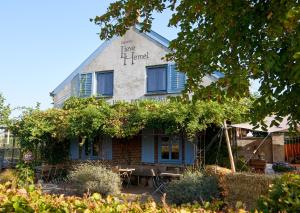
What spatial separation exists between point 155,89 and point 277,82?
1331 centimetres

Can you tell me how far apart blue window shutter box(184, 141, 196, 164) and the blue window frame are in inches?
16.7

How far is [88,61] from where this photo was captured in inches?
797

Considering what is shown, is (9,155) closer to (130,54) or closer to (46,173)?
(46,173)

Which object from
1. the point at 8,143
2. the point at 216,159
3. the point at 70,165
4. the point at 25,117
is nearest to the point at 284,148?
the point at 216,159

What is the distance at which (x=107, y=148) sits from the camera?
18578mm

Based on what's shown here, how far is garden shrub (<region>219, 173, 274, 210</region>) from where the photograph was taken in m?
9.52

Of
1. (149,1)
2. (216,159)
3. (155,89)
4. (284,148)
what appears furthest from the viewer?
(284,148)

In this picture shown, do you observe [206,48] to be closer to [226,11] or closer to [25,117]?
[226,11]

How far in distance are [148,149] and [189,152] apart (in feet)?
6.93

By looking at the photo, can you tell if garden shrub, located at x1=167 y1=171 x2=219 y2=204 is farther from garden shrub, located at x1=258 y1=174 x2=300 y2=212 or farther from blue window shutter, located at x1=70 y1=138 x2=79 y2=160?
blue window shutter, located at x1=70 y1=138 x2=79 y2=160

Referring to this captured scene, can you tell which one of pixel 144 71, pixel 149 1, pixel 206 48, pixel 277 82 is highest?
pixel 144 71

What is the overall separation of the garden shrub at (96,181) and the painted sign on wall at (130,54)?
24.4 ft

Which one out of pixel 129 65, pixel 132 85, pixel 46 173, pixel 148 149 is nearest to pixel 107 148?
pixel 148 149

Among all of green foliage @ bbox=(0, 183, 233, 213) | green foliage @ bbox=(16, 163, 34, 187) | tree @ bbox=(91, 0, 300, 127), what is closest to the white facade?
green foliage @ bbox=(16, 163, 34, 187)
